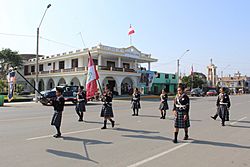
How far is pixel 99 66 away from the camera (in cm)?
3512

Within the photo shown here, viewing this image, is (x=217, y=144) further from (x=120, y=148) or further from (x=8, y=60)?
(x=8, y=60)

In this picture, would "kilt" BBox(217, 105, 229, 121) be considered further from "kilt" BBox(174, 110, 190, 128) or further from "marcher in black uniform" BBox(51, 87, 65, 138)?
"marcher in black uniform" BBox(51, 87, 65, 138)

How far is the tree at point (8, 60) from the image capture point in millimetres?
49688

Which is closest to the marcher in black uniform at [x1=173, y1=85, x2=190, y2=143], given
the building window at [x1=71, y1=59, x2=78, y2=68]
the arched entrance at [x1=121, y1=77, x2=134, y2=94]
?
the building window at [x1=71, y1=59, x2=78, y2=68]

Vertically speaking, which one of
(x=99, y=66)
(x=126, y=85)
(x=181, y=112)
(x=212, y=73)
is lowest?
(x=181, y=112)

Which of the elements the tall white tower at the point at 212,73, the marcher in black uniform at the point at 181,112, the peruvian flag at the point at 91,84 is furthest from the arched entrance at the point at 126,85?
the tall white tower at the point at 212,73

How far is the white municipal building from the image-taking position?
36.6 m

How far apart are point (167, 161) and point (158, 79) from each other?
1804 inches

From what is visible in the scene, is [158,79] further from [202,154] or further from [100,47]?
[202,154]

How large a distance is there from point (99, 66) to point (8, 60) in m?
25.1

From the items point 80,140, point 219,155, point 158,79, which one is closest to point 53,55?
point 158,79

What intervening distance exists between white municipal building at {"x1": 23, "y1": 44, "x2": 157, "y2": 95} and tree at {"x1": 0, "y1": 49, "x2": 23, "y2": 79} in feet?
10.6

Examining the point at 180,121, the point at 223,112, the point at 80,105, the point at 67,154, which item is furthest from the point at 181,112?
the point at 80,105

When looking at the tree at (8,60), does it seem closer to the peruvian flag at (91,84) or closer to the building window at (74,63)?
Answer: the building window at (74,63)
